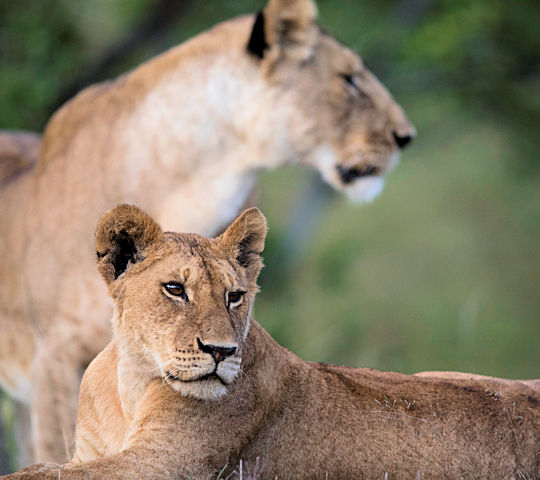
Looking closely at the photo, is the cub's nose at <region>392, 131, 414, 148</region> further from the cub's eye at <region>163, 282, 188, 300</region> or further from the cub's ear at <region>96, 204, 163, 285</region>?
the cub's eye at <region>163, 282, 188, 300</region>

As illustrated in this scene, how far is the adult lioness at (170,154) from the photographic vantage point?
4.68m

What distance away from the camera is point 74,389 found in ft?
15.2

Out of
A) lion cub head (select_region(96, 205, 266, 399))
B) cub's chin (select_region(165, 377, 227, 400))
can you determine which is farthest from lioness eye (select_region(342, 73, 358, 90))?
cub's chin (select_region(165, 377, 227, 400))

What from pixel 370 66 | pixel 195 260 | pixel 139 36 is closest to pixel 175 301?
pixel 195 260

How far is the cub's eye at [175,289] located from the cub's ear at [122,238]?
17 cm

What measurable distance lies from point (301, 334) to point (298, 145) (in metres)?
5.01

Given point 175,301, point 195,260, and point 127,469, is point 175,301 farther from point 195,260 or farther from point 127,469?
point 127,469

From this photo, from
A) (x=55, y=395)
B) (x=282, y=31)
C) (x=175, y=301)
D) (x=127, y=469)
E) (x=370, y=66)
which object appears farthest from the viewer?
(x=370, y=66)

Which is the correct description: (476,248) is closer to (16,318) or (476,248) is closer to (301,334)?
(301,334)

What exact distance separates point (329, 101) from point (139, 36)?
4780 millimetres

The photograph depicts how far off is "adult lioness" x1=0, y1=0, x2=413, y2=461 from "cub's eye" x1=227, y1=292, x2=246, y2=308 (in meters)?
1.57

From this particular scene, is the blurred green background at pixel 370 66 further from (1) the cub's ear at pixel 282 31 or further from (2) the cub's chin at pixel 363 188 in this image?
(1) the cub's ear at pixel 282 31

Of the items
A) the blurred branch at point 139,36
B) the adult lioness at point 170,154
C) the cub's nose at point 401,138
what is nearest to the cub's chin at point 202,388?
the adult lioness at point 170,154

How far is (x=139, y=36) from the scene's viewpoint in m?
9.49
